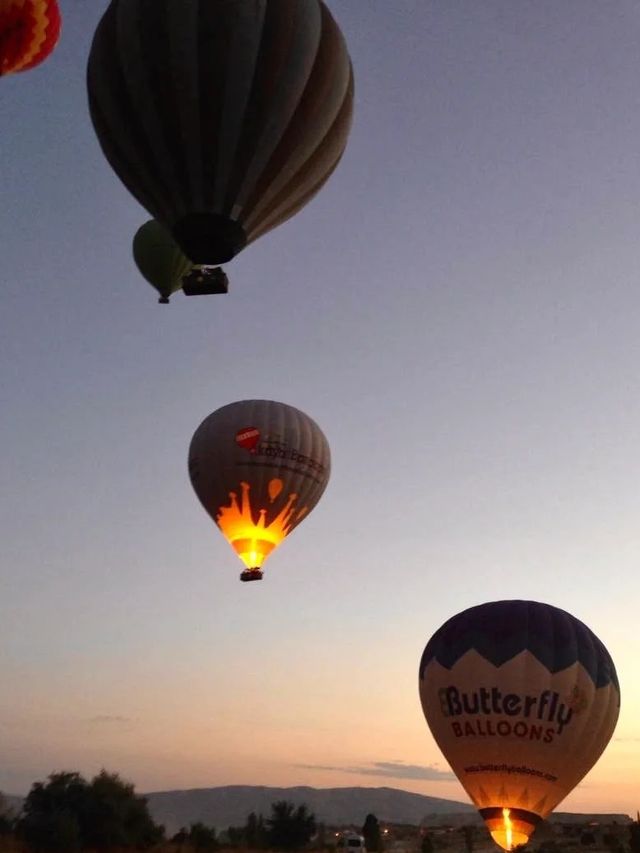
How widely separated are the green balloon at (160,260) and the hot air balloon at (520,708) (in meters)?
8.72

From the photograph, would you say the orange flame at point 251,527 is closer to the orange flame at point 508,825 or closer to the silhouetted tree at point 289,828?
the orange flame at point 508,825

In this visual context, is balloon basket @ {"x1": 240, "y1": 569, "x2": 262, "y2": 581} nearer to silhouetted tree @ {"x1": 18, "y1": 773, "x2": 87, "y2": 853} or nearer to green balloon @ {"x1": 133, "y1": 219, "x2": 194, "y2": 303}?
green balloon @ {"x1": 133, "y1": 219, "x2": 194, "y2": 303}

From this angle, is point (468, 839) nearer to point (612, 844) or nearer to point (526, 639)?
point (612, 844)

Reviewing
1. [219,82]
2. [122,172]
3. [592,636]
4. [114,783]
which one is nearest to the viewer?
[219,82]

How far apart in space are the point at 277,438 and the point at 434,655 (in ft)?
17.2

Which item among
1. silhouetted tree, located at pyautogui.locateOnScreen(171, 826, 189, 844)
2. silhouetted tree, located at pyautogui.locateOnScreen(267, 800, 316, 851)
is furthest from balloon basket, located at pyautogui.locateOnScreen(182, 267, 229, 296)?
silhouetted tree, located at pyautogui.locateOnScreen(267, 800, 316, 851)

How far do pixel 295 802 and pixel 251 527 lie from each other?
14855 centimetres

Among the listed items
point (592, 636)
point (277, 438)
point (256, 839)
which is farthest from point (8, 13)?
point (256, 839)

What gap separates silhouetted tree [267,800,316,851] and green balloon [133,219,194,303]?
21.4m

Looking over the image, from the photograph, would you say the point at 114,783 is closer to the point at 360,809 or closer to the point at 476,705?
the point at 476,705

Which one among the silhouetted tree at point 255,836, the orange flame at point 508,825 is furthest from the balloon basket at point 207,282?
the silhouetted tree at point 255,836

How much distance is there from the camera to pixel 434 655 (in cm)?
1669

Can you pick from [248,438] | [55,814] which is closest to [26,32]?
[248,438]

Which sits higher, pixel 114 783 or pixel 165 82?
pixel 165 82
